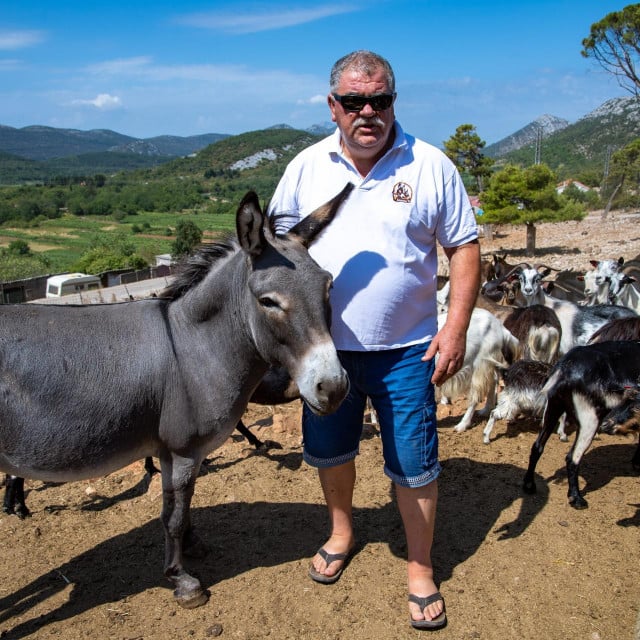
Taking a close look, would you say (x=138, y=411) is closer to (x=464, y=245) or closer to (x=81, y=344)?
(x=81, y=344)

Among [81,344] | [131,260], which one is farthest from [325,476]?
[131,260]

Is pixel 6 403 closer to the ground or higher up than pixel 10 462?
higher up

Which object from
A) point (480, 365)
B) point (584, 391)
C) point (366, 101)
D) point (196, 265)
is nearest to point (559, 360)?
point (584, 391)

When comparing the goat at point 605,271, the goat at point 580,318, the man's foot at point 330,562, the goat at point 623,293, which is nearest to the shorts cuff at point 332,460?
the man's foot at point 330,562

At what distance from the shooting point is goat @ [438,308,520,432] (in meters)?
6.83

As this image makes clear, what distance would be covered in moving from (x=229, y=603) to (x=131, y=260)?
59.5 metres

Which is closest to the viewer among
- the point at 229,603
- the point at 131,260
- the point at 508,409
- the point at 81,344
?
the point at 81,344

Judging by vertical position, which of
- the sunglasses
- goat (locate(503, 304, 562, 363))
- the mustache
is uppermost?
the sunglasses

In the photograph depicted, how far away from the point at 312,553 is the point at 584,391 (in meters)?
2.60

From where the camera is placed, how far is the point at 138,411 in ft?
9.93

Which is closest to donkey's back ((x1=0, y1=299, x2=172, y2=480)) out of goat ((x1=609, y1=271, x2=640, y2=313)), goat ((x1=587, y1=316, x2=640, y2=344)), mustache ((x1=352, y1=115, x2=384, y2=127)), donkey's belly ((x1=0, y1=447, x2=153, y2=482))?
donkey's belly ((x1=0, y1=447, x2=153, y2=482))

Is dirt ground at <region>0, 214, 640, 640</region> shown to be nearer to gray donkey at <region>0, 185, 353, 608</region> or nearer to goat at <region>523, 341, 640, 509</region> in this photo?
goat at <region>523, 341, 640, 509</region>

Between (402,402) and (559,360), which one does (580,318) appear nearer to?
(559,360)

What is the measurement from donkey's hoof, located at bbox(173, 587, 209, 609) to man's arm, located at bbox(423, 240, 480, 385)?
1875mm
